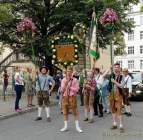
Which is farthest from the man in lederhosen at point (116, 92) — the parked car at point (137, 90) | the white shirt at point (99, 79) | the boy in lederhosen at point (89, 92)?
the parked car at point (137, 90)

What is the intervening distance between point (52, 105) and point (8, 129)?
332 inches

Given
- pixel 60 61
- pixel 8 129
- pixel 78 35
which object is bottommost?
pixel 8 129

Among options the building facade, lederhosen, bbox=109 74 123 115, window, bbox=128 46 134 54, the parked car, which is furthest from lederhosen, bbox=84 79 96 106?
window, bbox=128 46 134 54

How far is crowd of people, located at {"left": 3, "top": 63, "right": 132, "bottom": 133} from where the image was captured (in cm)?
1423

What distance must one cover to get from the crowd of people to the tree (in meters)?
9.13

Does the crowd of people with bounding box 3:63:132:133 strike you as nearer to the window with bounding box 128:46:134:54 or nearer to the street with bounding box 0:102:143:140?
the street with bounding box 0:102:143:140

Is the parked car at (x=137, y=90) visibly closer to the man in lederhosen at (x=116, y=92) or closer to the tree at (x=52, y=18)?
the tree at (x=52, y=18)

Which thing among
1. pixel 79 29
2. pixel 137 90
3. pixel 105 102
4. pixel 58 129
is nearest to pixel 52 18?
pixel 79 29

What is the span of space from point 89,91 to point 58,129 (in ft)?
8.14

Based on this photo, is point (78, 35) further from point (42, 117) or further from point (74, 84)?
point (74, 84)

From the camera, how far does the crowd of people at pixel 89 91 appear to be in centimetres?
1423

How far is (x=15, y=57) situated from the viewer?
43.0 meters

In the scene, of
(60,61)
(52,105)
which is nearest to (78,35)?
(60,61)

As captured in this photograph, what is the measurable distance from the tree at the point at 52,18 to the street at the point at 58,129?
13.9 metres
